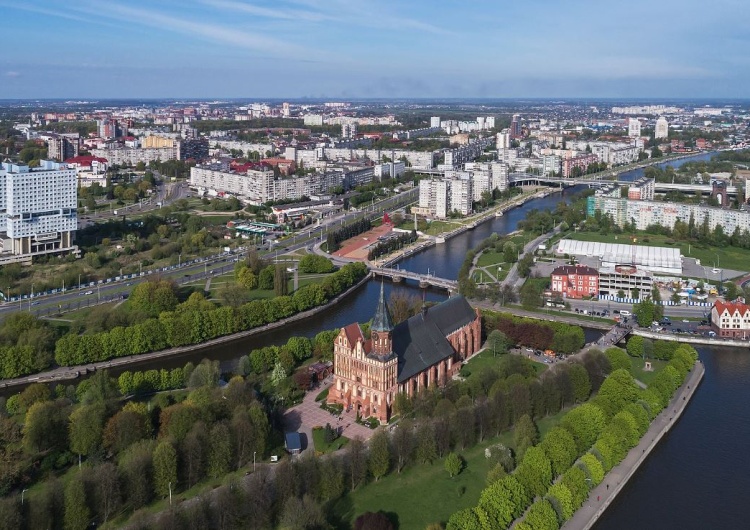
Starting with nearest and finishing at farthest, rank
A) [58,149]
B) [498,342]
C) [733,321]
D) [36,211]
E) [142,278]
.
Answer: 1. [498,342]
2. [733,321]
3. [142,278]
4. [36,211]
5. [58,149]

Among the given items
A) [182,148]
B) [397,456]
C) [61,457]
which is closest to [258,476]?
[397,456]

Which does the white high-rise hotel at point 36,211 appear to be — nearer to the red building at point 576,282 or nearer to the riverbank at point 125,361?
the riverbank at point 125,361

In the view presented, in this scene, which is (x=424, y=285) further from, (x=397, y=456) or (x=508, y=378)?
(x=397, y=456)

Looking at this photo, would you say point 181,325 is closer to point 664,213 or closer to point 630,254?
point 630,254

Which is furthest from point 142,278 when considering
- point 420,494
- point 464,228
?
point 464,228

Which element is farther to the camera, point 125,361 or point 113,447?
point 125,361

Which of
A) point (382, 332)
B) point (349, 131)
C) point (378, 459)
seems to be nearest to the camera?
point (378, 459)
